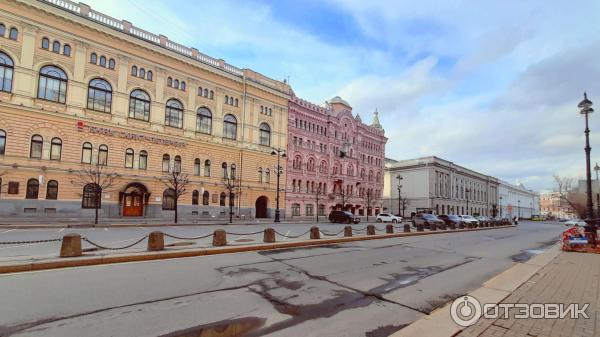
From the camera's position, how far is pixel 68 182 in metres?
29.8

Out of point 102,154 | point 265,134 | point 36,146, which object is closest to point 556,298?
point 102,154

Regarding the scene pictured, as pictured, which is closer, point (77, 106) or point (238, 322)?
point (238, 322)

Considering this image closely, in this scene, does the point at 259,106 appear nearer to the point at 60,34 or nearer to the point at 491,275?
the point at 60,34

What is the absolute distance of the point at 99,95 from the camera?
108ft

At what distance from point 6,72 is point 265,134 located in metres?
29.9

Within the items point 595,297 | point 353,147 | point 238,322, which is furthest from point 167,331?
point 353,147

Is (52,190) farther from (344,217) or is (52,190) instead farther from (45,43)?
(344,217)

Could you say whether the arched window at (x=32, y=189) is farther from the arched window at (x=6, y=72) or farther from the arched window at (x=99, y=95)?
the arched window at (x=99, y=95)

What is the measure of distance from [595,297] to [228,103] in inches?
1680

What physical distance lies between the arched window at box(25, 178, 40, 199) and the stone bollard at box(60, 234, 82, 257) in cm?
2498

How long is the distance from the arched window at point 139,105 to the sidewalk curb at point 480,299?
37662mm

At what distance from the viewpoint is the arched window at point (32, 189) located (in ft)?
91.0

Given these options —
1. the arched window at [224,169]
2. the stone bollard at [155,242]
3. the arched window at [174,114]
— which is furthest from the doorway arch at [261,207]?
the stone bollard at [155,242]

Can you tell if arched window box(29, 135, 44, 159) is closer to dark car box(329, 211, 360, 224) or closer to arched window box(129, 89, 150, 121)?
arched window box(129, 89, 150, 121)
